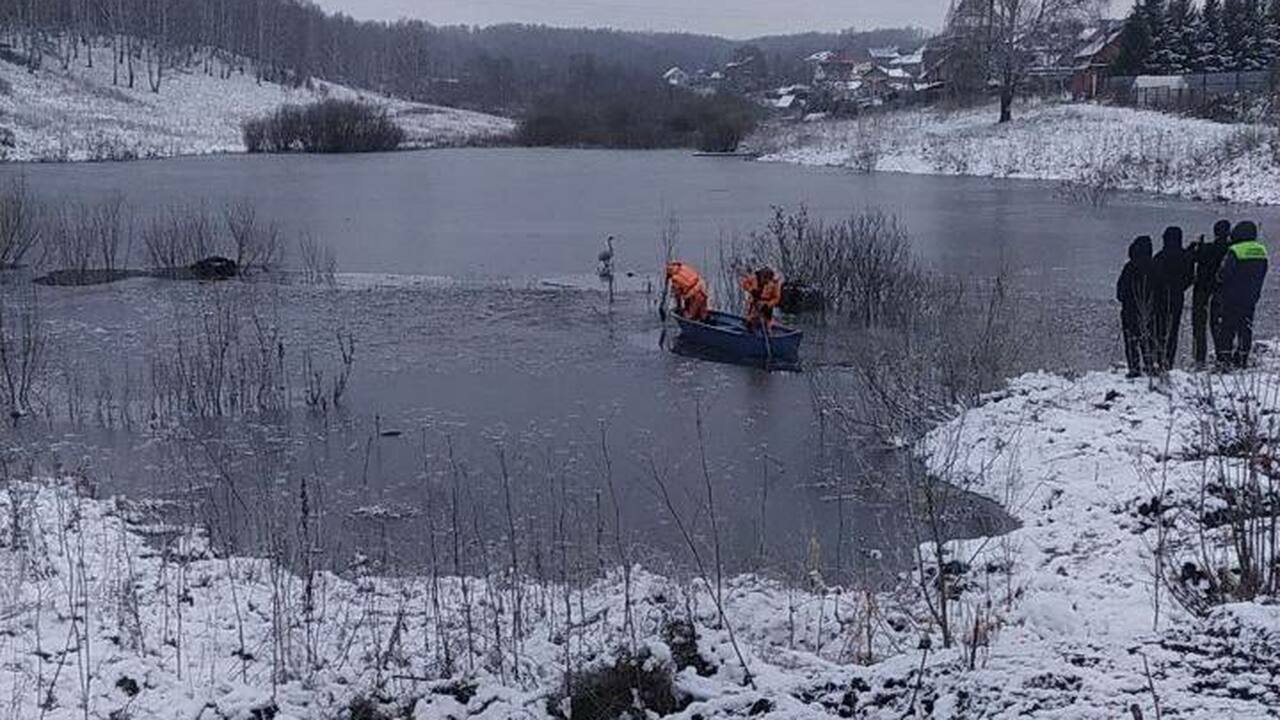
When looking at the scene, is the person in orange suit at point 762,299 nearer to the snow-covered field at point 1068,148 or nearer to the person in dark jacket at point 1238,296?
the person in dark jacket at point 1238,296

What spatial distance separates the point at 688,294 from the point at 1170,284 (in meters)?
6.39

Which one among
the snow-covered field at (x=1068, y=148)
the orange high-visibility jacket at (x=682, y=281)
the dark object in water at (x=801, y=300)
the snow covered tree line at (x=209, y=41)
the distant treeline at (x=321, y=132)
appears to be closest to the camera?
the orange high-visibility jacket at (x=682, y=281)

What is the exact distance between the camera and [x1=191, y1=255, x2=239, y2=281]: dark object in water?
21.4 m

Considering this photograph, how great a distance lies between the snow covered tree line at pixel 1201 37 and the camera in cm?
5544

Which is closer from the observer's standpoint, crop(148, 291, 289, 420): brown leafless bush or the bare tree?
crop(148, 291, 289, 420): brown leafless bush

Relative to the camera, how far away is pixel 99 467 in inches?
428

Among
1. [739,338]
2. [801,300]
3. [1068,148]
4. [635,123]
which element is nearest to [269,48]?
[635,123]

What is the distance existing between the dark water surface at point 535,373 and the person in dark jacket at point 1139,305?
1777 millimetres

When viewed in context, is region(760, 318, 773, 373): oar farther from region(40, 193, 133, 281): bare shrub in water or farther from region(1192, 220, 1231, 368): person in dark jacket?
region(40, 193, 133, 281): bare shrub in water

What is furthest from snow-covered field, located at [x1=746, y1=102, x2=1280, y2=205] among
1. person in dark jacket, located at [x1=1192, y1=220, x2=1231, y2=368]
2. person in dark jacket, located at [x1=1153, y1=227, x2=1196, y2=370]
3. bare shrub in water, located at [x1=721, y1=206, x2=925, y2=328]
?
person in dark jacket, located at [x1=1153, y1=227, x2=1196, y2=370]

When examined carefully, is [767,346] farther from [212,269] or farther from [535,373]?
[212,269]

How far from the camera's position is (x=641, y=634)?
19.1ft

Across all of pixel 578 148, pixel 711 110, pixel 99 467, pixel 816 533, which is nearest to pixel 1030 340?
pixel 816 533

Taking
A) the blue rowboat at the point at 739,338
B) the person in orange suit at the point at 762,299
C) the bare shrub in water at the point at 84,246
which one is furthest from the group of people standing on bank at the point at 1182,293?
the bare shrub in water at the point at 84,246
